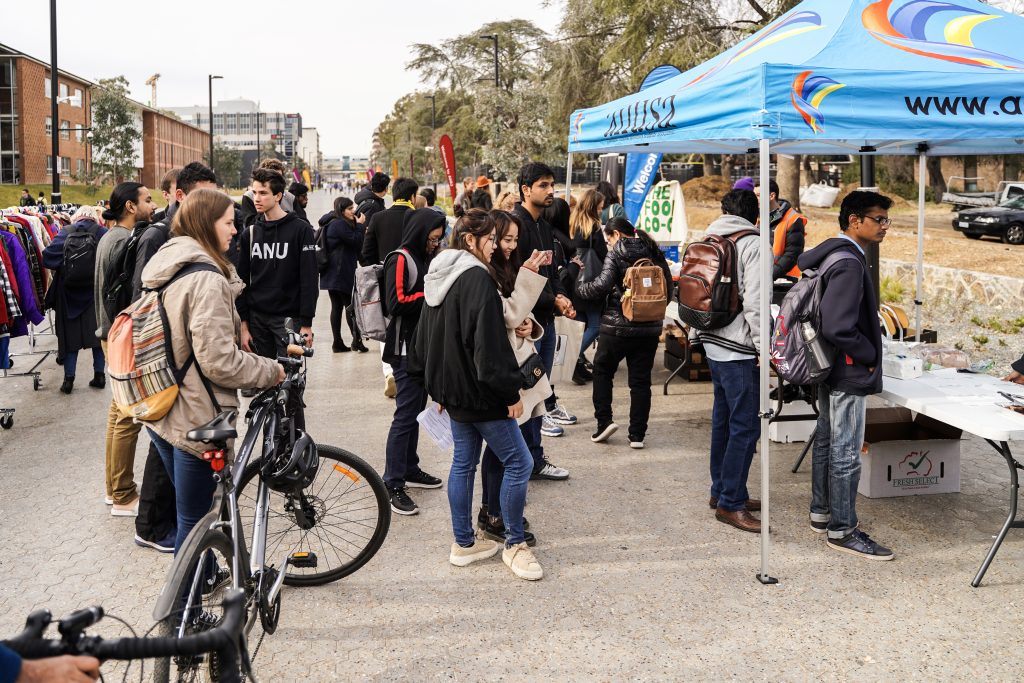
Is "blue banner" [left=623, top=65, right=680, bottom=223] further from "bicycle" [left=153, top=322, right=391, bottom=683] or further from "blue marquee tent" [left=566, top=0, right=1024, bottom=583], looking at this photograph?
"bicycle" [left=153, top=322, right=391, bottom=683]

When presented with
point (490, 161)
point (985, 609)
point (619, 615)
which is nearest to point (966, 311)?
point (985, 609)

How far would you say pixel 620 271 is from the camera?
7.00 m

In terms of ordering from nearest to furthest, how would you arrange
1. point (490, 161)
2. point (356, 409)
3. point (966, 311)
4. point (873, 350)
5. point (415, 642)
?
point (415, 642) < point (873, 350) < point (356, 409) < point (966, 311) < point (490, 161)

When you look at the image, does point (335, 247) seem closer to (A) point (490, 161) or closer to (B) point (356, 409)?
(B) point (356, 409)

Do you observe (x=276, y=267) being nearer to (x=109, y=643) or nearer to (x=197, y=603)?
(x=197, y=603)

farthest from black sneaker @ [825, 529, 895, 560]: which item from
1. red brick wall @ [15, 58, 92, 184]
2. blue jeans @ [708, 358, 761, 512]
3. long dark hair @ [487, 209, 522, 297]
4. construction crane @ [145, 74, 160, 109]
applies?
construction crane @ [145, 74, 160, 109]

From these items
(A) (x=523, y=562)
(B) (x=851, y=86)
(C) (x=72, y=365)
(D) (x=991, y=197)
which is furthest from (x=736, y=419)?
(D) (x=991, y=197)

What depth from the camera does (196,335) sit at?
3676 mm

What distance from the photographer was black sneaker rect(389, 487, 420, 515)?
5641 mm

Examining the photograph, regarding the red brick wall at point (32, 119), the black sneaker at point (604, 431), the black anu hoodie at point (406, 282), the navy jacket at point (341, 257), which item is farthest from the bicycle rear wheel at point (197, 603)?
the red brick wall at point (32, 119)

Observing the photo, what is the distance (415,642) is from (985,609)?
2.65 m

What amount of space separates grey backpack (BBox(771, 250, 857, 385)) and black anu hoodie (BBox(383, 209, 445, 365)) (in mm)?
2142

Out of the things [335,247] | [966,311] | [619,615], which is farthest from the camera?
[966,311]

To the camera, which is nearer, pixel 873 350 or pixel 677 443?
pixel 873 350
